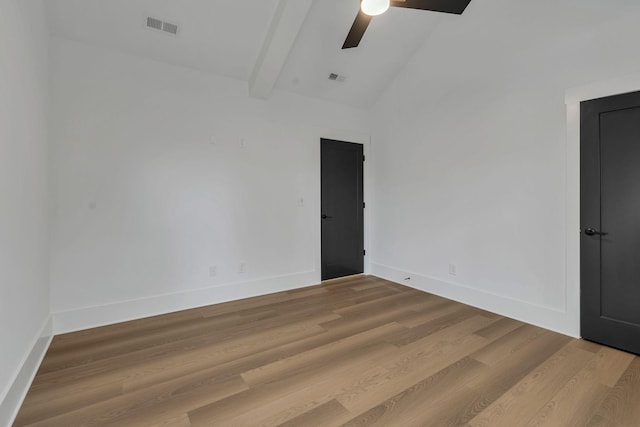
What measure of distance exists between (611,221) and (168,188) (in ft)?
14.0

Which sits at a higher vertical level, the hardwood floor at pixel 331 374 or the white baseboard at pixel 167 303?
the white baseboard at pixel 167 303

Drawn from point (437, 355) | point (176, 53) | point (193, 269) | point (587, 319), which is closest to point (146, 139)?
point (176, 53)

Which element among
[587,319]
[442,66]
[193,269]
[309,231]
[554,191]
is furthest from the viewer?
[309,231]

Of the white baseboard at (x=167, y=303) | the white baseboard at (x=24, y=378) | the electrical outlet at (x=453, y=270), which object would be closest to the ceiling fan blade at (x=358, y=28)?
the electrical outlet at (x=453, y=270)

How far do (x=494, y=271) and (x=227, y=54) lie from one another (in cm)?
394

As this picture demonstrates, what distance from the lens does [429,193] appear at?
3965 millimetres

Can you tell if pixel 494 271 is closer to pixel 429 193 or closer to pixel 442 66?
pixel 429 193

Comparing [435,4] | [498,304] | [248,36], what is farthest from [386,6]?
[498,304]

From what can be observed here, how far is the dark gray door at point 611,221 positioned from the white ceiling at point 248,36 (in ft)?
7.00

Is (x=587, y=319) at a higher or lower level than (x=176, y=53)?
lower

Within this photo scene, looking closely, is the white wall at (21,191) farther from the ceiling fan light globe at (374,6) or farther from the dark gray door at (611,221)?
the dark gray door at (611,221)

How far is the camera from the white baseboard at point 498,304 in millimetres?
2703

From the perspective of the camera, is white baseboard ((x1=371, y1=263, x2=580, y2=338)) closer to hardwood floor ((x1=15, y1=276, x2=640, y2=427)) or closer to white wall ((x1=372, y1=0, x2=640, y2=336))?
white wall ((x1=372, y1=0, x2=640, y2=336))

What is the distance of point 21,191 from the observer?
1894 mm
